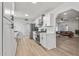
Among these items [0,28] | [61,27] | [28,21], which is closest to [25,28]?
[28,21]

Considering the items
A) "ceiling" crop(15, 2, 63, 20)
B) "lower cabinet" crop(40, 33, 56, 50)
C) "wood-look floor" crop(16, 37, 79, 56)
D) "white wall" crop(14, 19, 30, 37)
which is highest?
"ceiling" crop(15, 2, 63, 20)

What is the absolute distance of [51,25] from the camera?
227 inches

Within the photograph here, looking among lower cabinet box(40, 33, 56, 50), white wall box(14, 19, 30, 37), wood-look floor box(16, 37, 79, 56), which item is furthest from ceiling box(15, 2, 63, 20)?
white wall box(14, 19, 30, 37)

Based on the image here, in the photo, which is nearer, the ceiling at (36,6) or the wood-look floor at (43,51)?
the wood-look floor at (43,51)

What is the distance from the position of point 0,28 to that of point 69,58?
21.8 inches

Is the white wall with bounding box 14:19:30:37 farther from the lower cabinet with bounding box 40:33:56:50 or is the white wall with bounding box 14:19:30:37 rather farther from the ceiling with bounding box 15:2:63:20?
the lower cabinet with bounding box 40:33:56:50

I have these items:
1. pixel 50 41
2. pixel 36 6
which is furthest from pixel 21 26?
pixel 50 41

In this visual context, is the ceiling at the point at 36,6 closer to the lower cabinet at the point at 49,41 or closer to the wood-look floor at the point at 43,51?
the lower cabinet at the point at 49,41

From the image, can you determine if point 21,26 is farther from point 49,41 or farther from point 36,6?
point 49,41

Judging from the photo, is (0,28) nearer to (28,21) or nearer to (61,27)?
(28,21)

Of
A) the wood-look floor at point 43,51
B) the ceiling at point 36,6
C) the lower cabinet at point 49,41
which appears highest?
the ceiling at point 36,6

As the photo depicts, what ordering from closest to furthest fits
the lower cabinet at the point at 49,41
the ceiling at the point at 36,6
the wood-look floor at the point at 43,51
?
the wood-look floor at the point at 43,51 < the ceiling at the point at 36,6 < the lower cabinet at the point at 49,41

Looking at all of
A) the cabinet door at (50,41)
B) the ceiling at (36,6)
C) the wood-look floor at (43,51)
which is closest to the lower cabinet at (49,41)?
the cabinet door at (50,41)

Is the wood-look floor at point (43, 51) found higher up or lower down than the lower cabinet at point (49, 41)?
lower down
